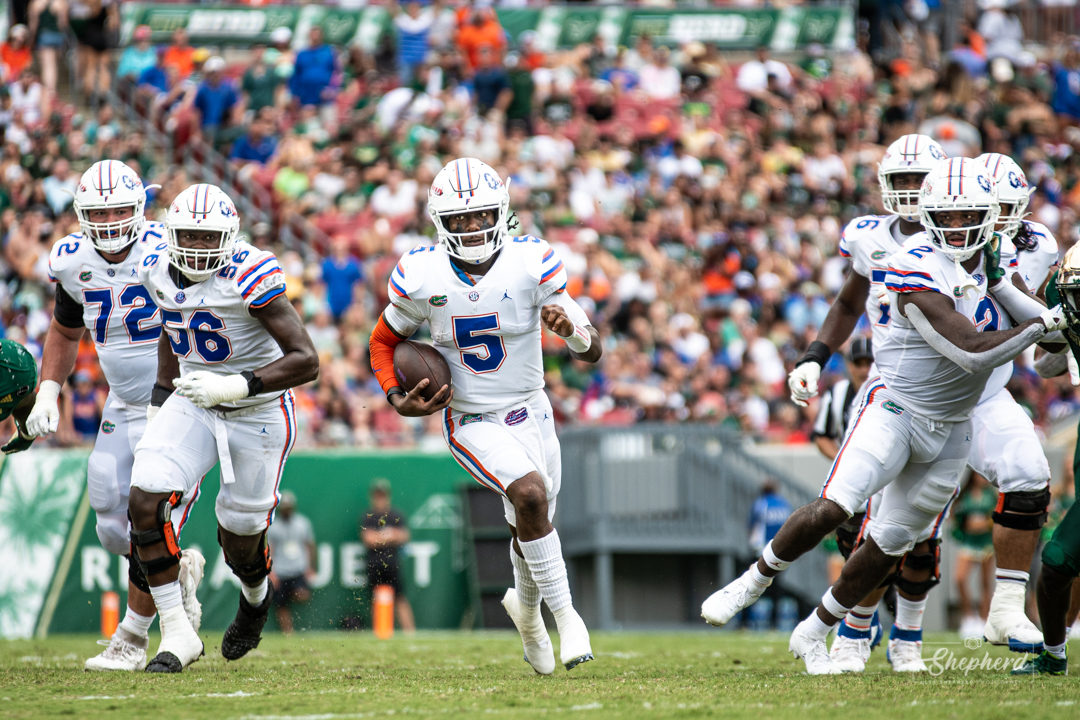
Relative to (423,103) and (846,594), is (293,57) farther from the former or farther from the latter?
(846,594)

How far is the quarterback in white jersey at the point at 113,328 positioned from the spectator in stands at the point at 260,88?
967 cm

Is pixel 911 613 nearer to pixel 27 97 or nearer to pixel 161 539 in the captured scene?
pixel 161 539

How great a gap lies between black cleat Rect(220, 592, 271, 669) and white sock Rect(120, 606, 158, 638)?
0.47 meters

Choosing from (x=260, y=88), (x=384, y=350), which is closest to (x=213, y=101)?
(x=260, y=88)

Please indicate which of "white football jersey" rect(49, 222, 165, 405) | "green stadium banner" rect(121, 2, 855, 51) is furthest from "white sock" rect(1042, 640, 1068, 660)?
"green stadium banner" rect(121, 2, 855, 51)

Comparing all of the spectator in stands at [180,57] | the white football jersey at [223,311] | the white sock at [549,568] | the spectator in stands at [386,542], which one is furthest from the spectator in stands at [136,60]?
the white sock at [549,568]

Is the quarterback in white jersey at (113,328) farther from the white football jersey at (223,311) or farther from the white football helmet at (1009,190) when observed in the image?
the white football helmet at (1009,190)

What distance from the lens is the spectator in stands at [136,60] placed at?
52.3 ft

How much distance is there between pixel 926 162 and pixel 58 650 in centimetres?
555

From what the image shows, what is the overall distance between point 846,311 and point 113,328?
3.55 m

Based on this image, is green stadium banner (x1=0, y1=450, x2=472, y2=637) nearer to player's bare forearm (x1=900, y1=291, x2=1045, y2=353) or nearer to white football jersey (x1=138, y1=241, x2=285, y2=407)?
white football jersey (x1=138, y1=241, x2=285, y2=407)

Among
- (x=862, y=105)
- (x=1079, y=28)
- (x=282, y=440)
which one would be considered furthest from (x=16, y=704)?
(x=1079, y=28)

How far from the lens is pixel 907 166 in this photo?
6379 mm

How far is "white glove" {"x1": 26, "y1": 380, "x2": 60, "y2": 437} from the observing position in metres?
6.45
